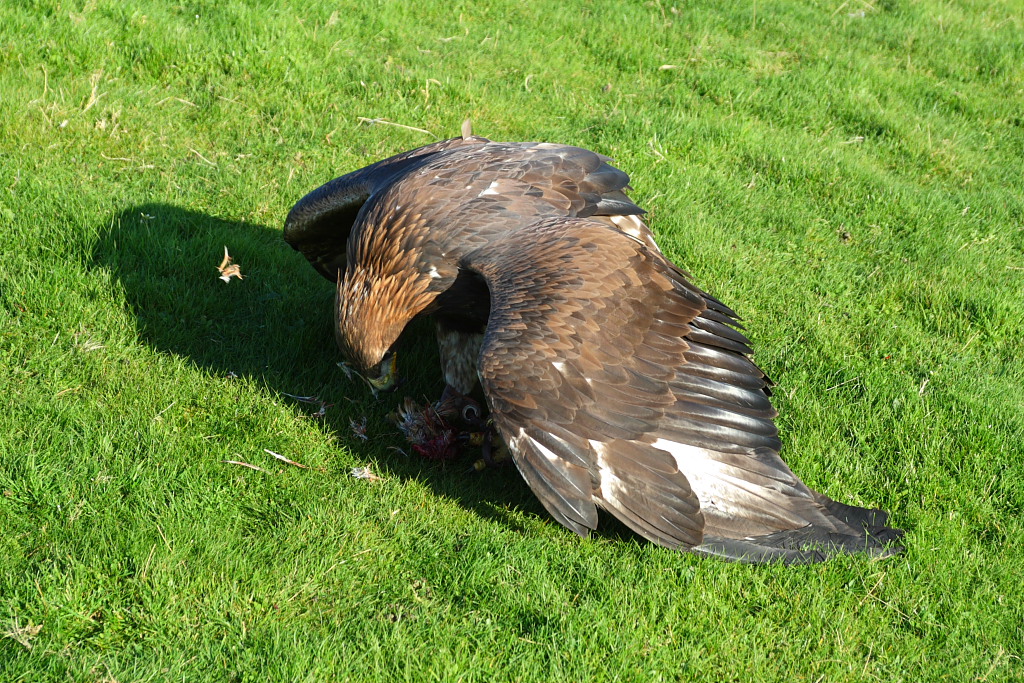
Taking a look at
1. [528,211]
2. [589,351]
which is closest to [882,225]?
[528,211]

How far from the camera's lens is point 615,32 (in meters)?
9.70

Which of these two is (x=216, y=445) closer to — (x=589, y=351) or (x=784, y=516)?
(x=589, y=351)

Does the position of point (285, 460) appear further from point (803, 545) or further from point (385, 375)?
point (803, 545)

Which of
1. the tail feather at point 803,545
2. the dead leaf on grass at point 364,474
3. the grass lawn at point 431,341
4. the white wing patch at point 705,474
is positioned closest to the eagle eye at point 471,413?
the grass lawn at point 431,341

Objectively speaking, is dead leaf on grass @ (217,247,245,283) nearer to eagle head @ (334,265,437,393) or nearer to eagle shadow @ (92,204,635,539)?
eagle shadow @ (92,204,635,539)

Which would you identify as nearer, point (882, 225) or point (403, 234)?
point (403, 234)

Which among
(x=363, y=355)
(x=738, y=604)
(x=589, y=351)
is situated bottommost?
(x=738, y=604)

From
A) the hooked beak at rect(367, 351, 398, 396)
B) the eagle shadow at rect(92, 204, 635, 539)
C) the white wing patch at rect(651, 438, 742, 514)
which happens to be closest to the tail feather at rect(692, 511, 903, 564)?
the white wing patch at rect(651, 438, 742, 514)

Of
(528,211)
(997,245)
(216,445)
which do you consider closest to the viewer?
(216,445)

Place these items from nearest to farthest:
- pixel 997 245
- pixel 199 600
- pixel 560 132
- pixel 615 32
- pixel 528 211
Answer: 1. pixel 199 600
2. pixel 528 211
3. pixel 997 245
4. pixel 560 132
5. pixel 615 32

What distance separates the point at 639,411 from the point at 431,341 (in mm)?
2095

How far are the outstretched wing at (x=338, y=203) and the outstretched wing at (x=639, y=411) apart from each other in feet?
4.57

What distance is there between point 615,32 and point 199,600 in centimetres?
750

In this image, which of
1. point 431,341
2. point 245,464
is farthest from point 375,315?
point 431,341
